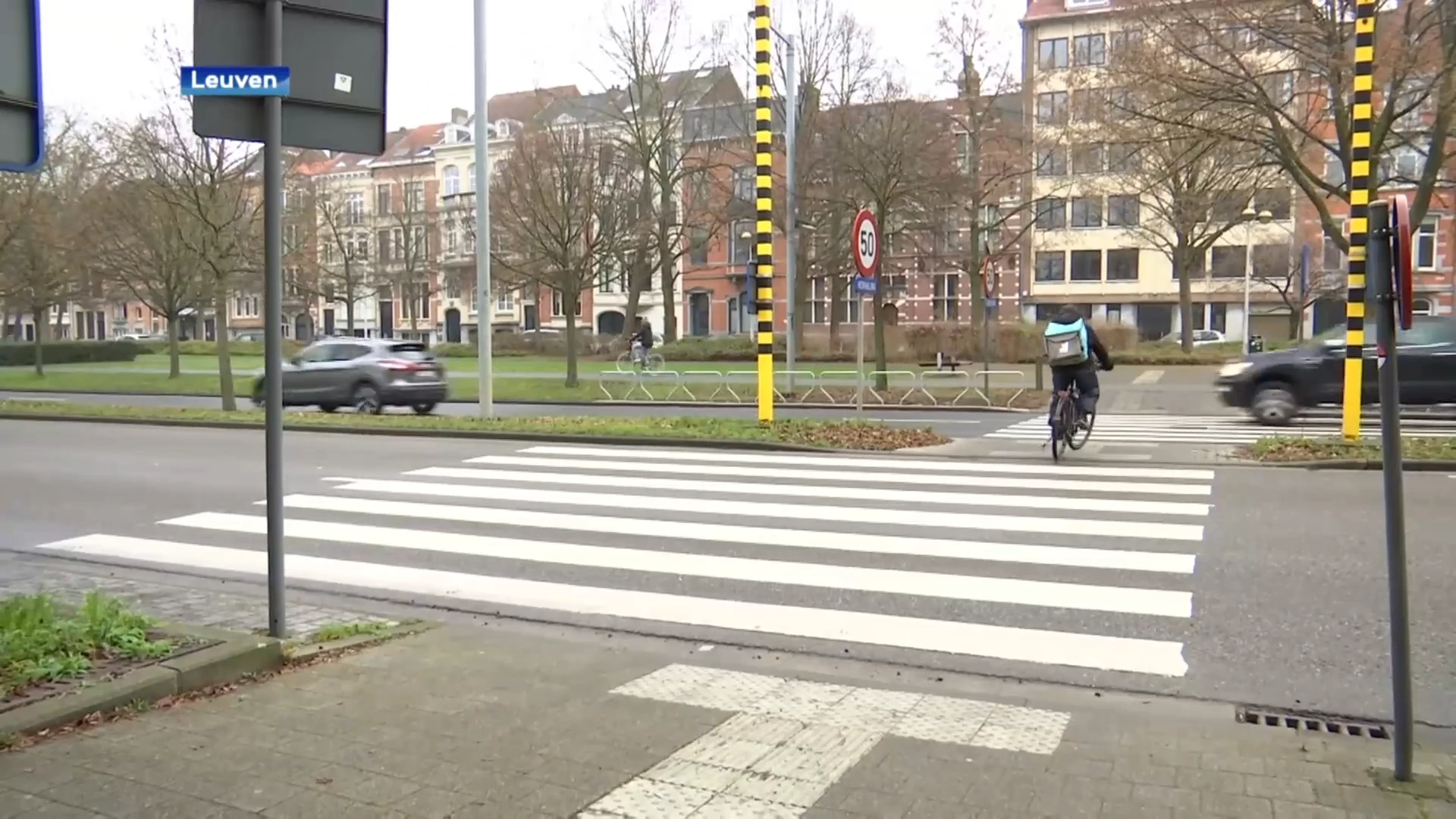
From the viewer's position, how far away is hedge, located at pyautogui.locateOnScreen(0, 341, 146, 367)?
165 feet

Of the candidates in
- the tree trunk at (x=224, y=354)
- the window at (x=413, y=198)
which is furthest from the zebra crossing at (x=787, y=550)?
the window at (x=413, y=198)

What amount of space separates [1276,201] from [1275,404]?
107 ft

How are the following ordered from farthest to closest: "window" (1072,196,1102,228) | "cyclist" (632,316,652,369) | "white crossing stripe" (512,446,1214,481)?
1. "window" (1072,196,1102,228)
2. "cyclist" (632,316,652,369)
3. "white crossing stripe" (512,446,1214,481)

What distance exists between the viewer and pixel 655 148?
43.5 m

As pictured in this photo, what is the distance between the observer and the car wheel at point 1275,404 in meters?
17.8

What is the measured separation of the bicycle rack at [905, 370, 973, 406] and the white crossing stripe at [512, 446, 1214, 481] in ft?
35.9

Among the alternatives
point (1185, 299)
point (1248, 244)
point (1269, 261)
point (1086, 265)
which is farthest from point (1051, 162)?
point (1086, 265)

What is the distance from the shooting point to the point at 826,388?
90.6 feet

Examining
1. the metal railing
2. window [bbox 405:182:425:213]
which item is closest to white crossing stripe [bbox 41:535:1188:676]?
the metal railing

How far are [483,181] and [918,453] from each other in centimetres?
937

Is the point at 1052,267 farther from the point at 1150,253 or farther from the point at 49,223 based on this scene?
the point at 49,223

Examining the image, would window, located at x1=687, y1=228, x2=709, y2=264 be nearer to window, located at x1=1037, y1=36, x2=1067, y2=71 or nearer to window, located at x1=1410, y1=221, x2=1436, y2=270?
window, located at x1=1037, y1=36, x2=1067, y2=71

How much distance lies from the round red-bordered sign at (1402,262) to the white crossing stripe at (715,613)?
2229mm

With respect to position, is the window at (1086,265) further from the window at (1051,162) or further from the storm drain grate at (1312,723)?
the storm drain grate at (1312,723)
